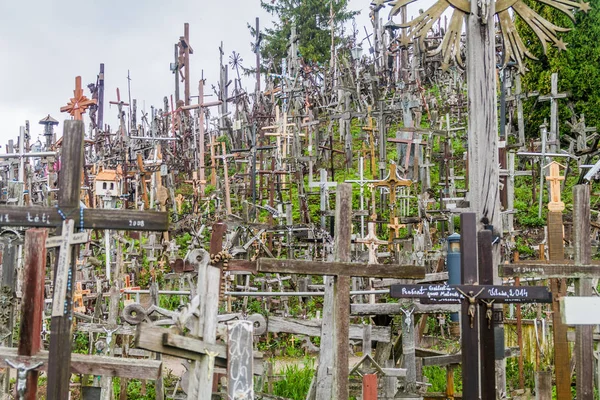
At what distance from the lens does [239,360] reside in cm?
539

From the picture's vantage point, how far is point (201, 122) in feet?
65.1

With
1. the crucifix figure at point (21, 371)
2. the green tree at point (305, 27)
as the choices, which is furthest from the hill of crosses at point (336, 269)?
the green tree at point (305, 27)

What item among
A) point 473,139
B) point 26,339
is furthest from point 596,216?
point 26,339

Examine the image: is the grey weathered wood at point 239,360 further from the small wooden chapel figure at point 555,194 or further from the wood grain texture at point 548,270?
the small wooden chapel figure at point 555,194

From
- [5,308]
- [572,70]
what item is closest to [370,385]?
[5,308]

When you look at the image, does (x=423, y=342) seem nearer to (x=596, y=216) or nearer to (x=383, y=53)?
(x=596, y=216)

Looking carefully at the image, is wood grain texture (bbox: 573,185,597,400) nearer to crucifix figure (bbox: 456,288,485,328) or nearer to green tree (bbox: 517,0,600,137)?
crucifix figure (bbox: 456,288,485,328)

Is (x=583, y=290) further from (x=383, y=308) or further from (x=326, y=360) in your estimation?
(x=326, y=360)

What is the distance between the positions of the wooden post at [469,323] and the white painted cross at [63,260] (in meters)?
3.07

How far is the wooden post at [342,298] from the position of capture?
6098 millimetres

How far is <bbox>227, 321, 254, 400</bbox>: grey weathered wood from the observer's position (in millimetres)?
5367

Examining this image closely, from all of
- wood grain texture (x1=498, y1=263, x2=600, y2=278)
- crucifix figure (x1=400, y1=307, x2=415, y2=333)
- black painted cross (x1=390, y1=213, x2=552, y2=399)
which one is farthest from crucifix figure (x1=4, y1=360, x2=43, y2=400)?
crucifix figure (x1=400, y1=307, x2=415, y2=333)

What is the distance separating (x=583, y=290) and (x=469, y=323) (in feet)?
5.39

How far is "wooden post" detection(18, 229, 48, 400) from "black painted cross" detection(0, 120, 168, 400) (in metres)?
0.14
